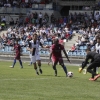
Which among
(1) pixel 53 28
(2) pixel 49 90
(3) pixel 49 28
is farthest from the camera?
(1) pixel 53 28

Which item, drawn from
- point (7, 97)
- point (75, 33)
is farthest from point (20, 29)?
point (7, 97)

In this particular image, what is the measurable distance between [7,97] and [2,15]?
148ft

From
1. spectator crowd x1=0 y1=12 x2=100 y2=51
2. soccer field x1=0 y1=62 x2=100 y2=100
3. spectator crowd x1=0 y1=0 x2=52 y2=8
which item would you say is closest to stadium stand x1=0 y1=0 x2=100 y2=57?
spectator crowd x1=0 y1=12 x2=100 y2=51

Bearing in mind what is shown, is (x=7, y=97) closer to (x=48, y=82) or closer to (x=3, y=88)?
(x=3, y=88)

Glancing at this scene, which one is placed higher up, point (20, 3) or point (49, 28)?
point (20, 3)

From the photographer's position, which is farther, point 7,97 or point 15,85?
point 15,85

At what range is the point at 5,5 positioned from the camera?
58.2 m

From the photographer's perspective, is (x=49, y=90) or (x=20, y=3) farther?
(x=20, y=3)

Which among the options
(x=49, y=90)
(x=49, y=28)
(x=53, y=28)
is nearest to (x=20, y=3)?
(x=53, y=28)

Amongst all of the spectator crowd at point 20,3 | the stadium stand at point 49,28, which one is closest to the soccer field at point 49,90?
the stadium stand at point 49,28

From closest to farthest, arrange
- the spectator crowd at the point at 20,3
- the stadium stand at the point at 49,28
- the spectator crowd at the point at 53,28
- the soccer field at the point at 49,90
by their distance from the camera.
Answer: the soccer field at the point at 49,90 → the stadium stand at the point at 49,28 → the spectator crowd at the point at 53,28 → the spectator crowd at the point at 20,3

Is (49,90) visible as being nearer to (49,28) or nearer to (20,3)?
(49,28)

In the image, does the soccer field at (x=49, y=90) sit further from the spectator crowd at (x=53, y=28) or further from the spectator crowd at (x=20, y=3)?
the spectator crowd at (x=20, y=3)

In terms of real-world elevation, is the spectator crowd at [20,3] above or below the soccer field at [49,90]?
above
